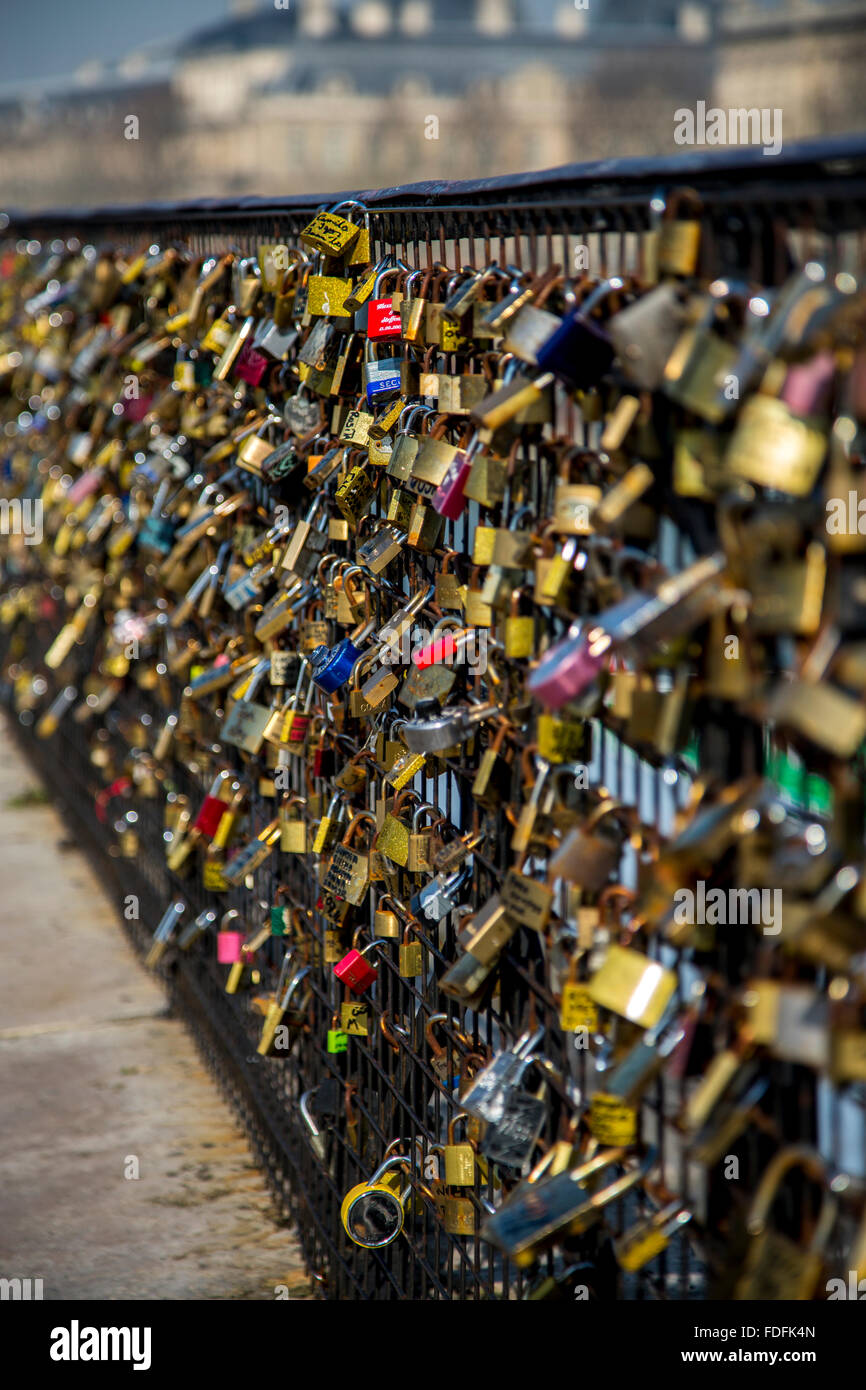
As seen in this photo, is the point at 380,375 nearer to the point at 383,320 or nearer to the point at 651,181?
the point at 383,320

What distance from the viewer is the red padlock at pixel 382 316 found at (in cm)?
259

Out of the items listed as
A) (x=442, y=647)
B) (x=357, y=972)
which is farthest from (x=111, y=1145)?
(x=442, y=647)

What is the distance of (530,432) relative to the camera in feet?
6.74

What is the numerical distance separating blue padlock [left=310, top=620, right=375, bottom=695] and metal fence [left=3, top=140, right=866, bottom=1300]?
0.25 m

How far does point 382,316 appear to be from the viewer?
8.62ft

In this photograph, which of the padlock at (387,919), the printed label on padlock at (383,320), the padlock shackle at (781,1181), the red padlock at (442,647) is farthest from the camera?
the padlock at (387,919)

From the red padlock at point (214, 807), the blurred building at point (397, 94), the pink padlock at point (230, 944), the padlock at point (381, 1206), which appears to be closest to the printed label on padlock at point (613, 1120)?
the padlock at point (381, 1206)

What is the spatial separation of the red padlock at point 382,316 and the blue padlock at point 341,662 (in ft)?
1.60

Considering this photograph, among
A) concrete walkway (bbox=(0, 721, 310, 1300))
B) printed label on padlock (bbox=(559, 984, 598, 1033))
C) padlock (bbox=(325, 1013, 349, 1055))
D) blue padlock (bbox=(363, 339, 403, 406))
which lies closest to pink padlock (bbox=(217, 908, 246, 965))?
concrete walkway (bbox=(0, 721, 310, 1300))

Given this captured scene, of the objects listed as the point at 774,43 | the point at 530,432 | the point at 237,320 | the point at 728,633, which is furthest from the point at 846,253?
the point at 774,43

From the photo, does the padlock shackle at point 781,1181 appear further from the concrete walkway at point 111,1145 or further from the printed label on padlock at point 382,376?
the concrete walkway at point 111,1145

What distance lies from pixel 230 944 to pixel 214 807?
0.33 m

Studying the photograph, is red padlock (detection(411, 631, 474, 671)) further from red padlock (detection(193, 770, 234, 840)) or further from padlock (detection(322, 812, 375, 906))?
red padlock (detection(193, 770, 234, 840))
